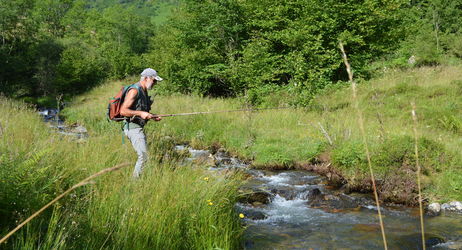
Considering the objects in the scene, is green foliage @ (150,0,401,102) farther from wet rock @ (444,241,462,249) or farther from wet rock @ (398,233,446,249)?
wet rock @ (444,241,462,249)

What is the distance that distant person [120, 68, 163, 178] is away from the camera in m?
5.86

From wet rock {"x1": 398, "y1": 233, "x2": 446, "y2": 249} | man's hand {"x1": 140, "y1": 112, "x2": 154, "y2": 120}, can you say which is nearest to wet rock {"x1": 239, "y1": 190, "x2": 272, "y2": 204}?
wet rock {"x1": 398, "y1": 233, "x2": 446, "y2": 249}

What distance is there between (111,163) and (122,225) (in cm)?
218

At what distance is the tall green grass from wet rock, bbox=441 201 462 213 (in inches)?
174

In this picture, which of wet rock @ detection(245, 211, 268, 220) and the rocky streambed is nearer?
the rocky streambed

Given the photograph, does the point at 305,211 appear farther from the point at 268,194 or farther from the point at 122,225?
the point at 122,225

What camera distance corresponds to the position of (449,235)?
241 inches

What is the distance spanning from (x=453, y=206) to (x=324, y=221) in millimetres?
2534

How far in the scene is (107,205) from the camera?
11.8ft

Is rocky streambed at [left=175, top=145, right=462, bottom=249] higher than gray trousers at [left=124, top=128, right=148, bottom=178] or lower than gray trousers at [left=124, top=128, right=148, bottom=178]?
lower

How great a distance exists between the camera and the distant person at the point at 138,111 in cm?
586

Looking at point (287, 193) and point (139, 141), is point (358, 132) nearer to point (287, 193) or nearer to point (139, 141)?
point (287, 193)

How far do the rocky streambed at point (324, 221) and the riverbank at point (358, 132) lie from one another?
665 mm

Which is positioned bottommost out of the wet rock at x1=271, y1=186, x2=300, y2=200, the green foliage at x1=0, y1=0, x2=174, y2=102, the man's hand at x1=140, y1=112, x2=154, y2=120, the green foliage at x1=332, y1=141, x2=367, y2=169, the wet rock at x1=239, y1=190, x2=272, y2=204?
the wet rock at x1=271, y1=186, x2=300, y2=200
